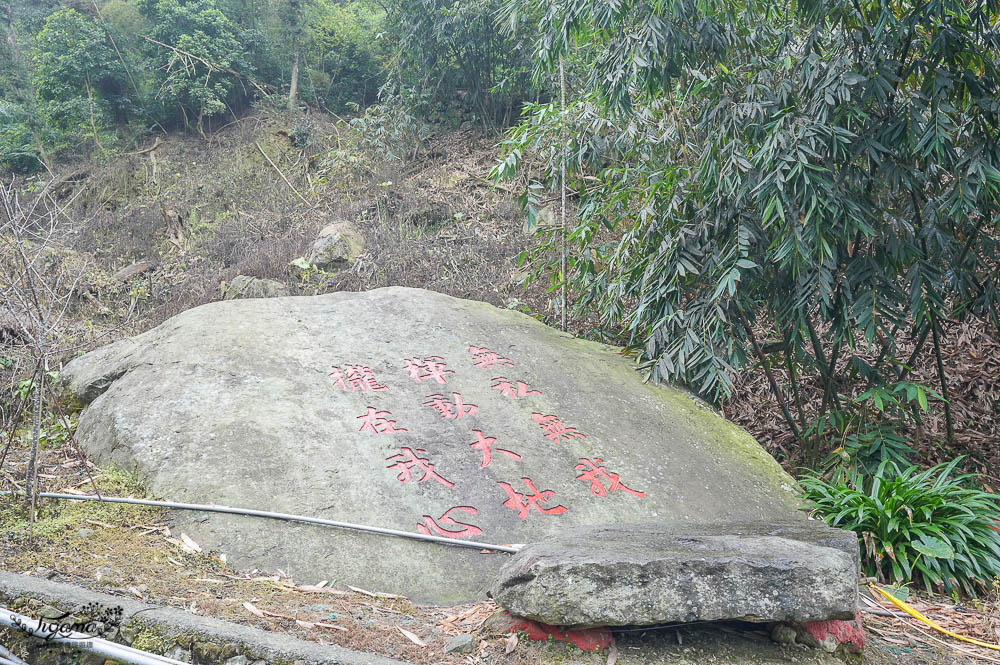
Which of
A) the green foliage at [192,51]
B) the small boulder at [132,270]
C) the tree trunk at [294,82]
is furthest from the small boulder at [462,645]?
the tree trunk at [294,82]

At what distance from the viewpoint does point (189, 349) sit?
394 cm

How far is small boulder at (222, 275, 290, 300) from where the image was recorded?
6469mm

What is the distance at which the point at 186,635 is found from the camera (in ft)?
6.27

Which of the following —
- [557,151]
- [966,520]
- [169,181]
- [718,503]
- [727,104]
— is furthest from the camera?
[169,181]

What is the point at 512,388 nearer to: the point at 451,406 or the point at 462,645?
the point at 451,406

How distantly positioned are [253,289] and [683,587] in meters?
5.40

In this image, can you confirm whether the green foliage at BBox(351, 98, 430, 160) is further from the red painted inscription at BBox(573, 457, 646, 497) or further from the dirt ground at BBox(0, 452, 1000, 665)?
the dirt ground at BBox(0, 452, 1000, 665)

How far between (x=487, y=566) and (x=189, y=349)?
2182 millimetres

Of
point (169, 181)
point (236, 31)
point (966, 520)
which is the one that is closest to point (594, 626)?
point (966, 520)

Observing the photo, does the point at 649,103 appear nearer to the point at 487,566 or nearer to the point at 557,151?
the point at 557,151

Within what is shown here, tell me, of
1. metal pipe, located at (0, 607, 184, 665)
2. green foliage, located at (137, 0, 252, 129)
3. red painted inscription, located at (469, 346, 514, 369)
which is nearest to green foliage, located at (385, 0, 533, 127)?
green foliage, located at (137, 0, 252, 129)

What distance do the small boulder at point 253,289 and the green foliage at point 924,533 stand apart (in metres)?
5.03

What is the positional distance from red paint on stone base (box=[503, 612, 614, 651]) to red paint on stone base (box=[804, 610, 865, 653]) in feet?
2.10

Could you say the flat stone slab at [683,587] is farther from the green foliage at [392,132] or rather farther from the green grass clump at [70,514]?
the green foliage at [392,132]
